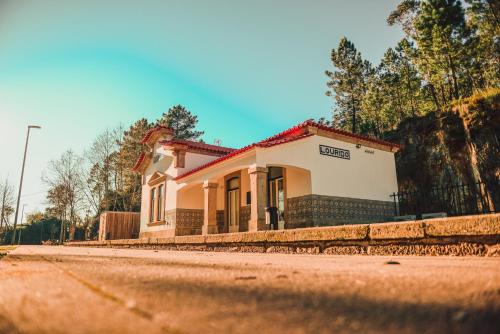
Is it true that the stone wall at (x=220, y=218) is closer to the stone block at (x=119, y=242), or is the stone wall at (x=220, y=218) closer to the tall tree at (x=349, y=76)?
the stone block at (x=119, y=242)

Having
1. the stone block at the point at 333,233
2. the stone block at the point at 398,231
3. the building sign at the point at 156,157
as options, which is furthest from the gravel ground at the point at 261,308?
the building sign at the point at 156,157

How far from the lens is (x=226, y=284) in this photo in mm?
1283

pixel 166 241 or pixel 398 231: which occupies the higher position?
pixel 398 231

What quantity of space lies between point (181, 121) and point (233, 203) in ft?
88.9

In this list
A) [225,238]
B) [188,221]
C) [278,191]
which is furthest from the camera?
[188,221]

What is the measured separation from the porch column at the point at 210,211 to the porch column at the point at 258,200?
2.96 m

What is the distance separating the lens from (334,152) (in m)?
12.3

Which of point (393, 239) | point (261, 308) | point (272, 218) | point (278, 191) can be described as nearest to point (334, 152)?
point (278, 191)

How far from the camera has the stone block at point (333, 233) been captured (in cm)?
A: 523

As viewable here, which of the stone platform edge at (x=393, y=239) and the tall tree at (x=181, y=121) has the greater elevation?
the tall tree at (x=181, y=121)

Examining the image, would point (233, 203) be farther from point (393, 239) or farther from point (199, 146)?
point (393, 239)

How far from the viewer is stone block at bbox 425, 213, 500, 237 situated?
3.62 m

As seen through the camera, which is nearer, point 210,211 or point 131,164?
point 210,211

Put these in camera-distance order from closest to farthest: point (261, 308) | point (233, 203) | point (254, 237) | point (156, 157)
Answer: point (261, 308) < point (254, 237) < point (233, 203) < point (156, 157)
